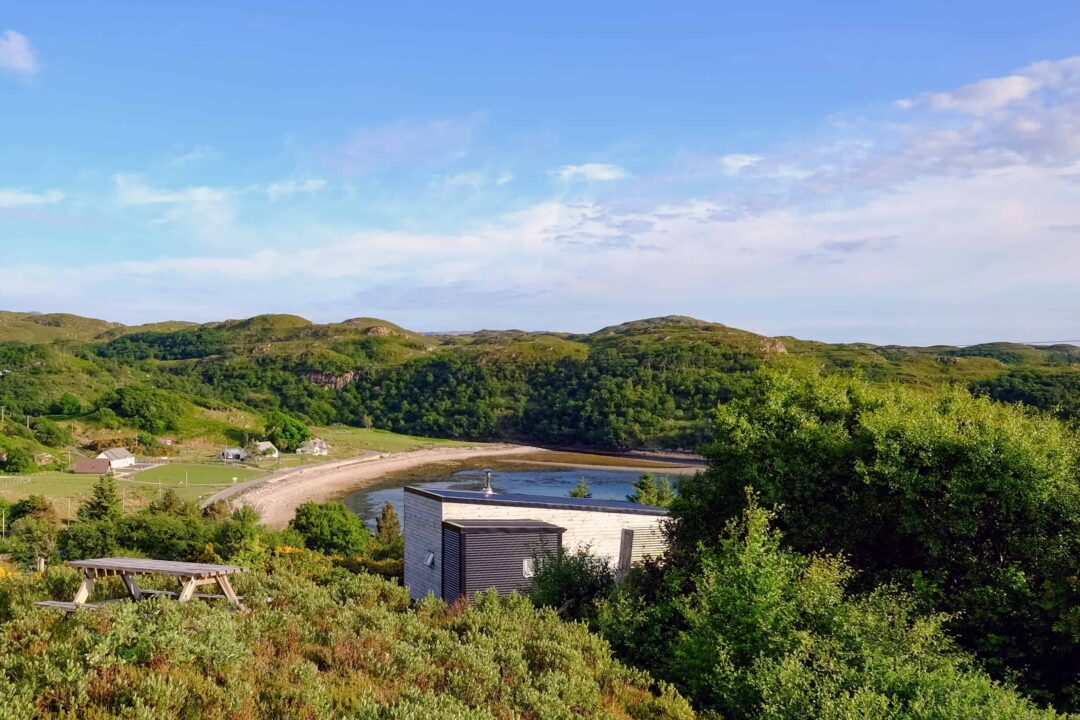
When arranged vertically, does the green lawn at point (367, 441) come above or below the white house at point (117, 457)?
below

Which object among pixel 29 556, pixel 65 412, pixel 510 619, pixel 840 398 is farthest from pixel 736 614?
pixel 65 412

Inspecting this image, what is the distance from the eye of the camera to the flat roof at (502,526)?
685 inches

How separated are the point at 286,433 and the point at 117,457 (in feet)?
96.6

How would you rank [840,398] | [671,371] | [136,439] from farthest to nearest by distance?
[671,371], [136,439], [840,398]

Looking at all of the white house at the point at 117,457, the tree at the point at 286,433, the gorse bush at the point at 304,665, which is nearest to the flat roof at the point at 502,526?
the gorse bush at the point at 304,665

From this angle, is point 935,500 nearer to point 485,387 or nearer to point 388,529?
point 388,529

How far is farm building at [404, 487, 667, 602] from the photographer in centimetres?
1739

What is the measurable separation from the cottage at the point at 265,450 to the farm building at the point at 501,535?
92103 mm

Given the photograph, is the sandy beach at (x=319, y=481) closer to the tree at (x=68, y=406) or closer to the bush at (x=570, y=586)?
the tree at (x=68, y=406)

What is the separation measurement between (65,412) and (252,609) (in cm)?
12638

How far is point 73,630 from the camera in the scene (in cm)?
651

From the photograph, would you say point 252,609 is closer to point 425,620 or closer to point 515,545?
point 425,620

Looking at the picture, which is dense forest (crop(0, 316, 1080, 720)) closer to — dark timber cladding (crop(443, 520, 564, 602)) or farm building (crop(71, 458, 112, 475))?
dark timber cladding (crop(443, 520, 564, 602))

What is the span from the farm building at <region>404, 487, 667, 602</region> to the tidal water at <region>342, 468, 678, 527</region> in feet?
165
